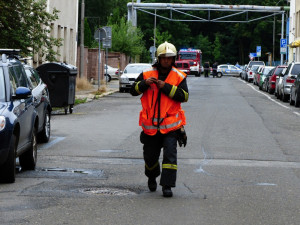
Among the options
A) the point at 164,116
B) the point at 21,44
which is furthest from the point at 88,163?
the point at 21,44

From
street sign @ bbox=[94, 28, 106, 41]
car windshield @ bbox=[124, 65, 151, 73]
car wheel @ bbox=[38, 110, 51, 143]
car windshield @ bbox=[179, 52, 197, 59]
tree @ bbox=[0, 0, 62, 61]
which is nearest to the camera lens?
car wheel @ bbox=[38, 110, 51, 143]

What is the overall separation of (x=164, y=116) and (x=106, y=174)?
1.97 m

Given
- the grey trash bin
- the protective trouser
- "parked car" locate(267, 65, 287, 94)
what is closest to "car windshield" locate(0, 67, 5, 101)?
the protective trouser

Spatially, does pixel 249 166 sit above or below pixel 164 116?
below

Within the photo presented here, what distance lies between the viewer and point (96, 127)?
18.5m

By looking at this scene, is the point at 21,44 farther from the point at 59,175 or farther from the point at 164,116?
the point at 164,116

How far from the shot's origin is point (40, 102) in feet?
44.3

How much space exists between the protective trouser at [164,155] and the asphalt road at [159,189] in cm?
22

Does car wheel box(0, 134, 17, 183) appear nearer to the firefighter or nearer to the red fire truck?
the firefighter

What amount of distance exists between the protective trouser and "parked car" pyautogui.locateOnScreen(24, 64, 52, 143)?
3.75 m

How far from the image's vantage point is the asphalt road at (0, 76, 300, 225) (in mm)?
7746

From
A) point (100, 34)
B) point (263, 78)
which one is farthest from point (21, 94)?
point (263, 78)

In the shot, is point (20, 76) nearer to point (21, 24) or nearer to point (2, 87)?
point (2, 87)

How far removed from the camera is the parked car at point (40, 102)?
13166mm
